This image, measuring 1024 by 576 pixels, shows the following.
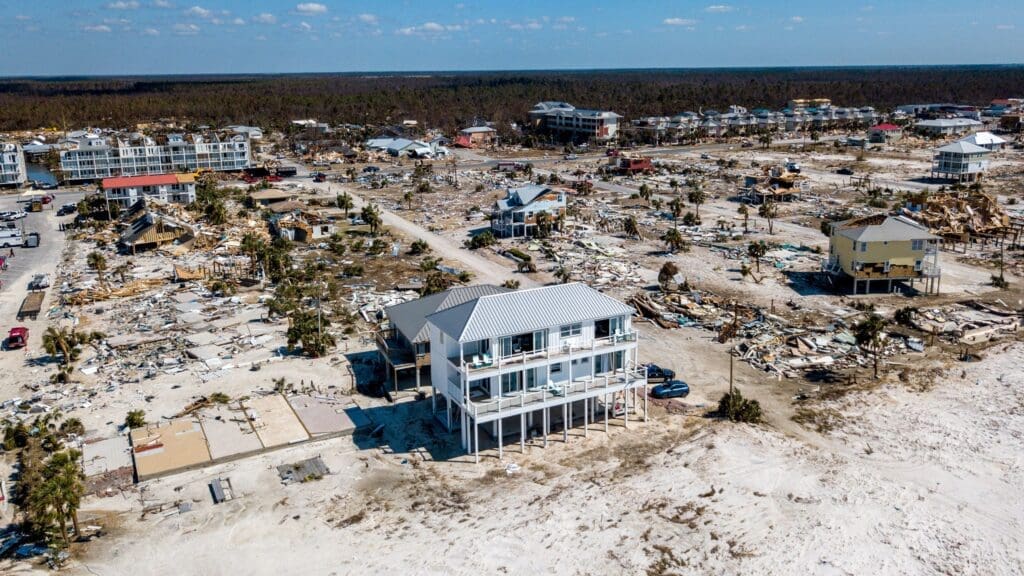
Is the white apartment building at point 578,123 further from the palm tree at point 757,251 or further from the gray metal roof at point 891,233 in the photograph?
the gray metal roof at point 891,233

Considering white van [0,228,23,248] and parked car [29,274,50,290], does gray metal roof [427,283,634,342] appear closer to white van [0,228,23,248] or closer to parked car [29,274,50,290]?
parked car [29,274,50,290]

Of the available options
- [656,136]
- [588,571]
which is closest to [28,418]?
[588,571]

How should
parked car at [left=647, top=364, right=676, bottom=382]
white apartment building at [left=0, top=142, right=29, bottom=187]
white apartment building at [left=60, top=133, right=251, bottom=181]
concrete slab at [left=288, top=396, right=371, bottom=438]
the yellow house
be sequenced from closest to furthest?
1. concrete slab at [left=288, top=396, right=371, bottom=438]
2. parked car at [left=647, top=364, right=676, bottom=382]
3. the yellow house
4. white apartment building at [left=0, top=142, right=29, bottom=187]
5. white apartment building at [left=60, top=133, right=251, bottom=181]

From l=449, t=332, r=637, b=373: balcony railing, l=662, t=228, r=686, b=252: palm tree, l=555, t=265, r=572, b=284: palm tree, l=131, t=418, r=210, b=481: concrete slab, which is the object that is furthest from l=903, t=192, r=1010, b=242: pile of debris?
l=131, t=418, r=210, b=481: concrete slab

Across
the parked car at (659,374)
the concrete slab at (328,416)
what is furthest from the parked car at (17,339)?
the parked car at (659,374)

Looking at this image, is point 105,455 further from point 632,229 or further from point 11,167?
point 11,167

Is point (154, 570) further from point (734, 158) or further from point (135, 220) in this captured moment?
point (734, 158)

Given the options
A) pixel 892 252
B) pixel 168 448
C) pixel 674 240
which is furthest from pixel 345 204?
pixel 168 448
